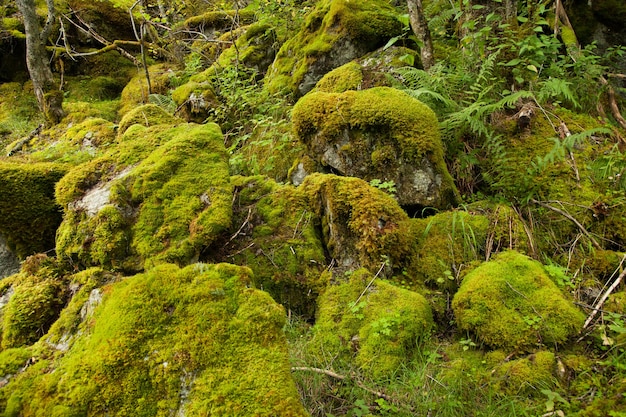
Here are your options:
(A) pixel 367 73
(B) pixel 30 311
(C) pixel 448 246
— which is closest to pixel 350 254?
(C) pixel 448 246

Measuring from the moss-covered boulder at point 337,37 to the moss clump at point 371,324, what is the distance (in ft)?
13.4

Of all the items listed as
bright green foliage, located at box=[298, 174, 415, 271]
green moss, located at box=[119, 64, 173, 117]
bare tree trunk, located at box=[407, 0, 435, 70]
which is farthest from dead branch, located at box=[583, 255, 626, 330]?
green moss, located at box=[119, 64, 173, 117]

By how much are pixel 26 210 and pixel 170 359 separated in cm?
274

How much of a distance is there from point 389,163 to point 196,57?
772 centimetres

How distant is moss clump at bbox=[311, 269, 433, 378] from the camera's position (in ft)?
9.09

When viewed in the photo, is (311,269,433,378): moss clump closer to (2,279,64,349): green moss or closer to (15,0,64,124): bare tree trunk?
(2,279,64,349): green moss

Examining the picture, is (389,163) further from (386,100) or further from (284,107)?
(284,107)

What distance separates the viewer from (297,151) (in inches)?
197

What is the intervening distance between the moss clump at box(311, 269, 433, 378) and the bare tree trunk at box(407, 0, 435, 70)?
11.9ft

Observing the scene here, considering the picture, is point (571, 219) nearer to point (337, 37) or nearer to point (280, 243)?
point (280, 243)

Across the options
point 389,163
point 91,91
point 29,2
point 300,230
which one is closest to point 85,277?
point 300,230

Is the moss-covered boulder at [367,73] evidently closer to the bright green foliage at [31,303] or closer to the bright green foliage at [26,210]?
the bright green foliage at [26,210]

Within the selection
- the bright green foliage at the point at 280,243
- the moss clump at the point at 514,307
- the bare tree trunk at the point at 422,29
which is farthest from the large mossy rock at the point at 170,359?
the bare tree trunk at the point at 422,29

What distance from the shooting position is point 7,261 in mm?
3705
